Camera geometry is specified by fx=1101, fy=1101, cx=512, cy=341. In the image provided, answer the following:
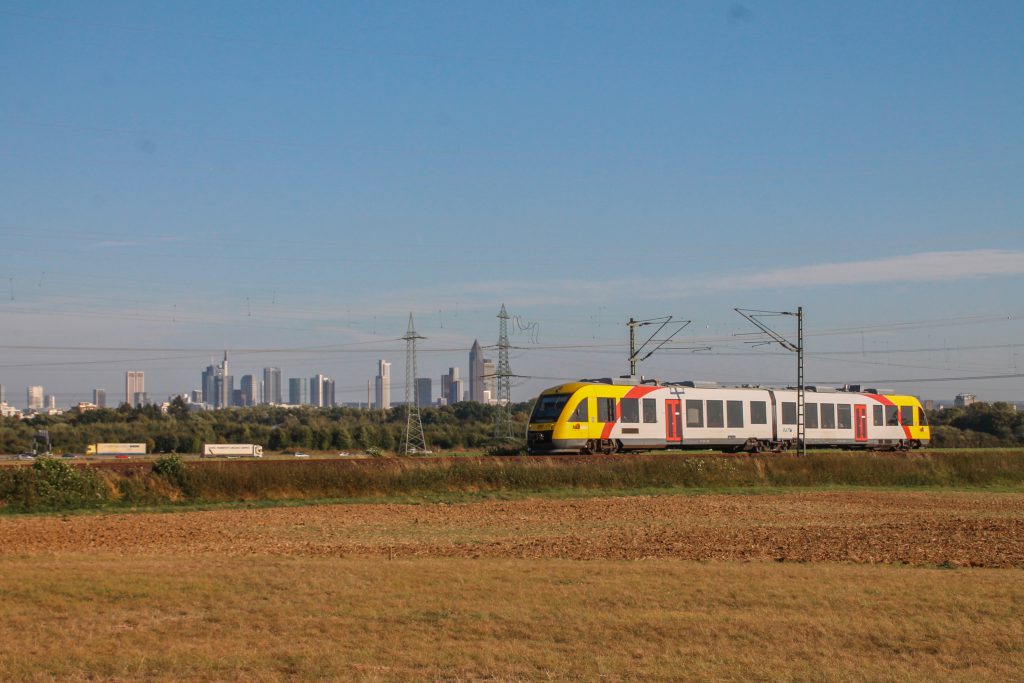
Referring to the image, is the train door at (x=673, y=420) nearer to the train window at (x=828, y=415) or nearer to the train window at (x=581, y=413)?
the train window at (x=581, y=413)

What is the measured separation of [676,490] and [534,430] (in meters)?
7.59

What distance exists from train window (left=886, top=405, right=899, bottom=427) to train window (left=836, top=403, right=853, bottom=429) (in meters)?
3.46

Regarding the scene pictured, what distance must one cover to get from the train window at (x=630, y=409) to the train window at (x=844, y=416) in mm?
14534

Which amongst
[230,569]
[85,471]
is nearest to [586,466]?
[85,471]

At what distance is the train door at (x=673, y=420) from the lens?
47.1 meters

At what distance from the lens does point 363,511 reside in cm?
3172

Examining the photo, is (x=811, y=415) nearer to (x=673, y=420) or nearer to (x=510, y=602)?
(x=673, y=420)

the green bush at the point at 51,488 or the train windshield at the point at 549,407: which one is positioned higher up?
the train windshield at the point at 549,407

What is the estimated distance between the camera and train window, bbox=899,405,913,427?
5973 cm

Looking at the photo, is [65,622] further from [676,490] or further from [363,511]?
[676,490]

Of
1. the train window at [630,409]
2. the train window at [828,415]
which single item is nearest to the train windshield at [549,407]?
the train window at [630,409]

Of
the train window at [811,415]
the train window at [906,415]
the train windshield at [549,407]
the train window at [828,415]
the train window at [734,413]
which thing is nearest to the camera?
the train windshield at [549,407]

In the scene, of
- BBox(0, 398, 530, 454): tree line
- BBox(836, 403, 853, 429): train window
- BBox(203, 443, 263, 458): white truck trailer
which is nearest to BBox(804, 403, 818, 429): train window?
BBox(836, 403, 853, 429): train window

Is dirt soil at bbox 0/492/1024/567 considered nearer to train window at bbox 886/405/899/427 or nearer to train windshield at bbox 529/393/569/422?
train windshield at bbox 529/393/569/422
